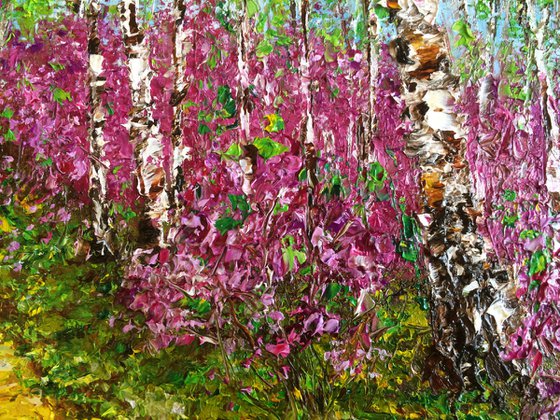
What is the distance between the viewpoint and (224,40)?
7.59 metres

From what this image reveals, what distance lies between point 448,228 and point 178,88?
7.06 feet

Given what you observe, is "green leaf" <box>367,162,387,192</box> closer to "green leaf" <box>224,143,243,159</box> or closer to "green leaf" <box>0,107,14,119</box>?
"green leaf" <box>224,143,243,159</box>

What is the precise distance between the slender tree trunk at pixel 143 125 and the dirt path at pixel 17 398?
1166mm

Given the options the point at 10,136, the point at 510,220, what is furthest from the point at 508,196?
the point at 10,136

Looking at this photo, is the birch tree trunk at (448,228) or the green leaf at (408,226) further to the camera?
the green leaf at (408,226)

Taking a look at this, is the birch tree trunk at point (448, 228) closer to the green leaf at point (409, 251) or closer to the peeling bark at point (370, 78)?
the green leaf at point (409, 251)

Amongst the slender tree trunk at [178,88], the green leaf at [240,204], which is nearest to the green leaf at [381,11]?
the green leaf at [240,204]

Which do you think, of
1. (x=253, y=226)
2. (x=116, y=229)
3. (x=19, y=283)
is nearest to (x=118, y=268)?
(x=116, y=229)

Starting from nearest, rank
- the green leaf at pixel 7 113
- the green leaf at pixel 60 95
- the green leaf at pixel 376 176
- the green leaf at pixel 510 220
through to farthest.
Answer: the green leaf at pixel 376 176
the green leaf at pixel 510 220
the green leaf at pixel 60 95
the green leaf at pixel 7 113

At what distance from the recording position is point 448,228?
8.48 feet

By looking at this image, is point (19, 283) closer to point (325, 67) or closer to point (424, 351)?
point (424, 351)

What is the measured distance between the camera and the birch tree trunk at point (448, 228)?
8.27ft

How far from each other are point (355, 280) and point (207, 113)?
2844 mm

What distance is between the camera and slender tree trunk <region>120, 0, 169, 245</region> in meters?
3.80
